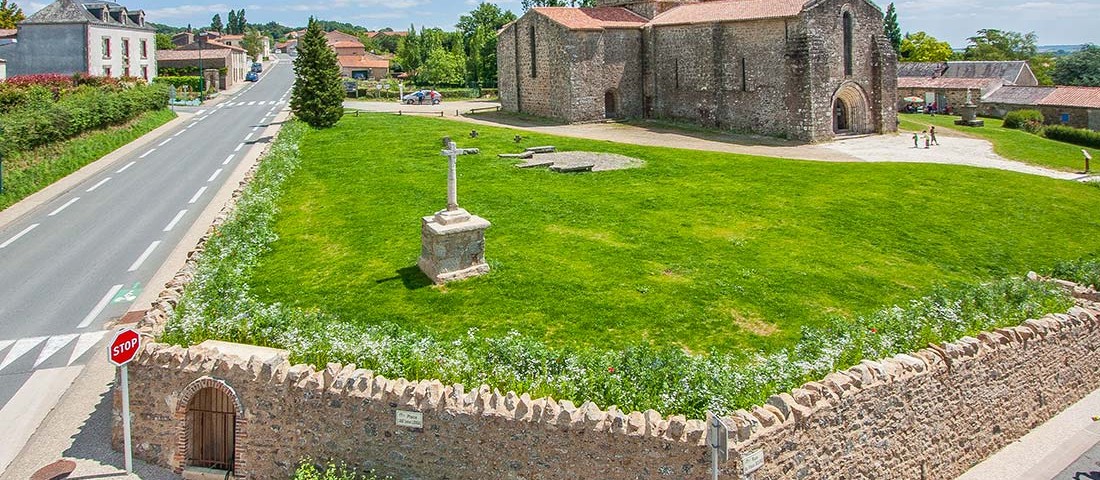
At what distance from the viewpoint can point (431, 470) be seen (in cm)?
1005

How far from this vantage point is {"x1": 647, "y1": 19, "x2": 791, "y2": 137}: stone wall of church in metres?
35.1

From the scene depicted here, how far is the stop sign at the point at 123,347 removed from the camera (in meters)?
10.4

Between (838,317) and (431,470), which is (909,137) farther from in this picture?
(431,470)

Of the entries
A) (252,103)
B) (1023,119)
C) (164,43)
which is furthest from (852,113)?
(164,43)

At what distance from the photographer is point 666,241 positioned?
58.2ft

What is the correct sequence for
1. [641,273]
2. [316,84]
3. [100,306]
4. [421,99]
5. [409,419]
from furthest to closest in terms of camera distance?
[421,99] < [316,84] < [100,306] < [641,273] < [409,419]

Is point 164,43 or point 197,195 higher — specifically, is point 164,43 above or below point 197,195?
above

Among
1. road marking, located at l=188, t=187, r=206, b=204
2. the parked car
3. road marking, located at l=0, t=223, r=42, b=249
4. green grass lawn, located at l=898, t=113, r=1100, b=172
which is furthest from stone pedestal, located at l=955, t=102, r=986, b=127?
road marking, located at l=0, t=223, r=42, b=249

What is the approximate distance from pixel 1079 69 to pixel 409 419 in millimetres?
113687

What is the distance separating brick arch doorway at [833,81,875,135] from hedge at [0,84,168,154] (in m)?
33.1

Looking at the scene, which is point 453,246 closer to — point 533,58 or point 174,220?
point 174,220

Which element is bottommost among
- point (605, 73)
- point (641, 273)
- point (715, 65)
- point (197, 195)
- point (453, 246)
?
point (641, 273)

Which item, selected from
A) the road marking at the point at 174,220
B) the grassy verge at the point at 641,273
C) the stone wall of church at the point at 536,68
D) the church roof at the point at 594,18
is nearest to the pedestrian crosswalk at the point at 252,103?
the stone wall of church at the point at 536,68

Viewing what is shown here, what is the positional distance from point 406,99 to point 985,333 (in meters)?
52.8
